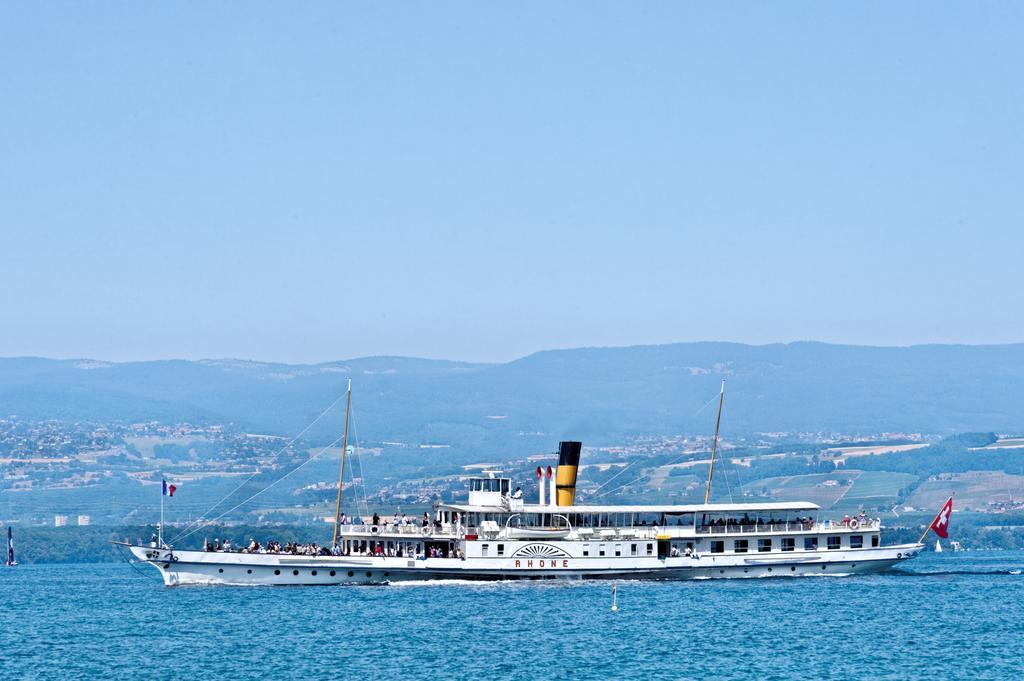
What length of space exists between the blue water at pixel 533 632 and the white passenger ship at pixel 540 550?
5.04 feet

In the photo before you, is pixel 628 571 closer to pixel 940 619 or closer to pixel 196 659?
pixel 940 619

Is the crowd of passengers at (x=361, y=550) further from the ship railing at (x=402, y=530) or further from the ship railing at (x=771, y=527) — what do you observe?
the ship railing at (x=771, y=527)

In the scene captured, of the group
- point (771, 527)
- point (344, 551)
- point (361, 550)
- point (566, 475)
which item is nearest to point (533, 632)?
point (361, 550)

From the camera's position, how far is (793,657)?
58938 mm

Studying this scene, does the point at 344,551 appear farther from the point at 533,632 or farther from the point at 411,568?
the point at 533,632

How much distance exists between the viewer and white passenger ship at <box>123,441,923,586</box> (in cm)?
8950

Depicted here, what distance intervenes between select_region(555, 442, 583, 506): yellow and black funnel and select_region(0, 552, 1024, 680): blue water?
8595 millimetres

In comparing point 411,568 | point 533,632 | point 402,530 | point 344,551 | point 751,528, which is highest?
point 751,528

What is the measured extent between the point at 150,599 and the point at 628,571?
27195 mm

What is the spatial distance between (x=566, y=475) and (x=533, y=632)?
30004 millimetres

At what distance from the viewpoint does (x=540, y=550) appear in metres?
90.6

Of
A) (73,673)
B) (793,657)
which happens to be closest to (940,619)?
(793,657)

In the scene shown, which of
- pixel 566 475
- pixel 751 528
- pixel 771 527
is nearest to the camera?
pixel 751 528

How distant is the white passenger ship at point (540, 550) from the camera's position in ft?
294
